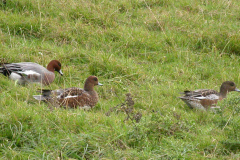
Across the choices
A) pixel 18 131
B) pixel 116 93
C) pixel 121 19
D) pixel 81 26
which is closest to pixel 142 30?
pixel 121 19

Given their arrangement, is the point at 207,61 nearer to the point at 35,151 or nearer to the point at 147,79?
the point at 147,79

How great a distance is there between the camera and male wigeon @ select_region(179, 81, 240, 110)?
707 centimetres

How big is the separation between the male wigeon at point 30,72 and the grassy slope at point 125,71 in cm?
20

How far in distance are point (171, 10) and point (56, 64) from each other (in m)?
4.06

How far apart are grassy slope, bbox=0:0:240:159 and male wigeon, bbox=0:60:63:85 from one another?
20 centimetres

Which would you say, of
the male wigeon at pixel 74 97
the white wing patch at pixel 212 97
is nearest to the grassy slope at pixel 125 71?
the male wigeon at pixel 74 97

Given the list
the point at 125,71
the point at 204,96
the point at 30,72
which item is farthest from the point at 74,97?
the point at 204,96

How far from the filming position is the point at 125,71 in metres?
7.73

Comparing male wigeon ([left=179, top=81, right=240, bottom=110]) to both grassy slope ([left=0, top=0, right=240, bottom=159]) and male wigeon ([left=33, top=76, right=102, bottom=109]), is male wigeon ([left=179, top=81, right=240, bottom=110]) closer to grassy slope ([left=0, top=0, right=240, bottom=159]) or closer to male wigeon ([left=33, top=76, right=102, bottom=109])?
grassy slope ([left=0, top=0, right=240, bottom=159])

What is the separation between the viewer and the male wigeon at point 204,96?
7.07 m

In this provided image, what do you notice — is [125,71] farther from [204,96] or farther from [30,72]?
[30,72]

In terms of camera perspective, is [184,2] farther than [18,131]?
Yes

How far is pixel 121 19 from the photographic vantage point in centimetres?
993

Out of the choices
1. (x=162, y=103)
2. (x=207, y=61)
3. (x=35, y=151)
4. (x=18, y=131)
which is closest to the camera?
(x=35, y=151)
